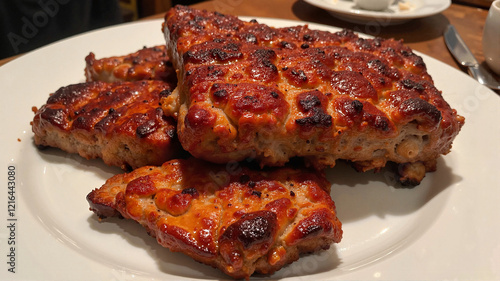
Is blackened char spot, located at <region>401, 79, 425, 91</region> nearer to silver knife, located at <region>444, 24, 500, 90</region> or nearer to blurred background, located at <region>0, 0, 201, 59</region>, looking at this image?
silver knife, located at <region>444, 24, 500, 90</region>

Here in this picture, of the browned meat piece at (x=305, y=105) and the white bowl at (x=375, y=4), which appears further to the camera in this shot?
the white bowl at (x=375, y=4)

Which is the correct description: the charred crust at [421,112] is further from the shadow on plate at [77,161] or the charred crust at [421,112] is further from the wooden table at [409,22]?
the wooden table at [409,22]

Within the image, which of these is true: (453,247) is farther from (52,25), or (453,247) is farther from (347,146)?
(52,25)

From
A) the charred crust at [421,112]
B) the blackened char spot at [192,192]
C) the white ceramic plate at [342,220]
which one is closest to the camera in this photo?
the white ceramic plate at [342,220]

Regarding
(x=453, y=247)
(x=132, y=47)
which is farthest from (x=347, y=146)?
(x=132, y=47)

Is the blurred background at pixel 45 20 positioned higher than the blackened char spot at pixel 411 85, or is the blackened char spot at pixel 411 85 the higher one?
the blackened char spot at pixel 411 85

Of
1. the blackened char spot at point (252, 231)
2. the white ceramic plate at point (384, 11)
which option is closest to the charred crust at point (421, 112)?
the blackened char spot at point (252, 231)

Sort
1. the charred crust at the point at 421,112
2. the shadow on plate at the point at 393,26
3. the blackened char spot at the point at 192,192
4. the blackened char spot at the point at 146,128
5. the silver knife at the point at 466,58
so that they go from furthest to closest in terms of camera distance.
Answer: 1. the shadow on plate at the point at 393,26
2. the silver knife at the point at 466,58
3. the blackened char spot at the point at 146,128
4. the charred crust at the point at 421,112
5. the blackened char spot at the point at 192,192
